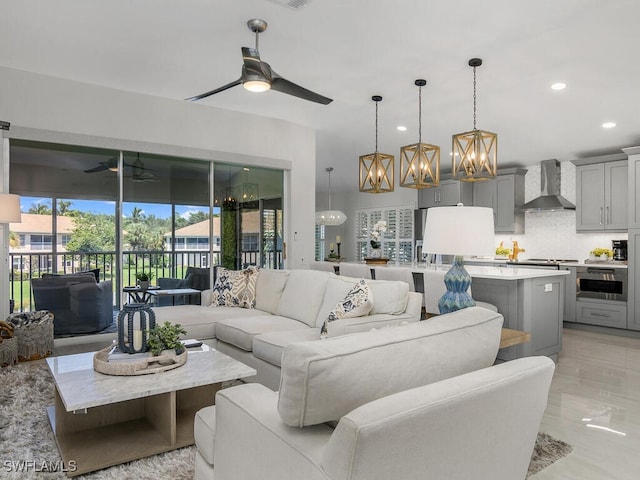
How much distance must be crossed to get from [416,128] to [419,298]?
3.27 m

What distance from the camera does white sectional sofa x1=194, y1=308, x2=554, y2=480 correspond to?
109cm

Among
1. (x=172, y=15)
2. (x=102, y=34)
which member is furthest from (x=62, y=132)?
(x=172, y=15)

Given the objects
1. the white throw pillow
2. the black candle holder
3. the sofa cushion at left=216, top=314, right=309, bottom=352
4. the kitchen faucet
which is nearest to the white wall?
the sofa cushion at left=216, top=314, right=309, bottom=352

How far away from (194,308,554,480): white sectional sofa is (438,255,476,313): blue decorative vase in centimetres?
132

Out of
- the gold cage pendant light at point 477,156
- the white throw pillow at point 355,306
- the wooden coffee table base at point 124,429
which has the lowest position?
the wooden coffee table base at point 124,429

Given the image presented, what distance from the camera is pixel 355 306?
316 centimetres

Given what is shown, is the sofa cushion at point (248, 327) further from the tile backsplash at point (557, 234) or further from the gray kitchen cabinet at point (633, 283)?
the tile backsplash at point (557, 234)

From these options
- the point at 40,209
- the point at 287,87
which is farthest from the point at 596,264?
the point at 40,209

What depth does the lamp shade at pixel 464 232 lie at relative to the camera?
2629 mm

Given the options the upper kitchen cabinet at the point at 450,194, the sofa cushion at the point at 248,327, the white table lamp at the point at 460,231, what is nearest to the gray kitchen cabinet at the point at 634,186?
the upper kitchen cabinet at the point at 450,194

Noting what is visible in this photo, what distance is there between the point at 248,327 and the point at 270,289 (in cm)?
84

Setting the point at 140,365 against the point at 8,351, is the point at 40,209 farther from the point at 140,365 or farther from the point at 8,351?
the point at 140,365

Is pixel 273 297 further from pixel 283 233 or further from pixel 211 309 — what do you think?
pixel 283 233

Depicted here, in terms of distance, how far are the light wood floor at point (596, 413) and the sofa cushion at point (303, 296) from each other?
1908 millimetres
